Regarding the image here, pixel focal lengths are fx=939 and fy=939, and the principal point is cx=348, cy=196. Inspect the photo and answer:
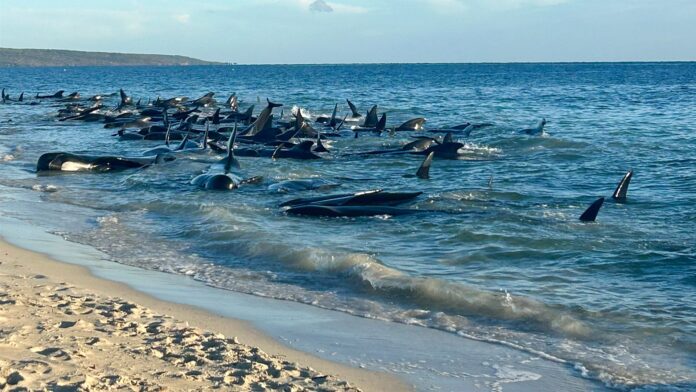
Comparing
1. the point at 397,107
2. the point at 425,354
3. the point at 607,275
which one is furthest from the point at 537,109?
the point at 425,354

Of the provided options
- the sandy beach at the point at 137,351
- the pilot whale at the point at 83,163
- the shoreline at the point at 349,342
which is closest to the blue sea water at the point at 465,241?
the shoreline at the point at 349,342

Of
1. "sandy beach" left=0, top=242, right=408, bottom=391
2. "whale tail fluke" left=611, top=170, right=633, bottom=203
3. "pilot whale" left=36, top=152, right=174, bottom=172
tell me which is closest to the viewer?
"sandy beach" left=0, top=242, right=408, bottom=391

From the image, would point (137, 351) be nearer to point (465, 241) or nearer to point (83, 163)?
point (465, 241)

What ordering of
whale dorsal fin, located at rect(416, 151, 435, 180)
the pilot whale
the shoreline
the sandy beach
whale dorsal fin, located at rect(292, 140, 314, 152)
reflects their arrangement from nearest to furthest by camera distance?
1. the sandy beach
2. the shoreline
3. whale dorsal fin, located at rect(416, 151, 435, 180)
4. the pilot whale
5. whale dorsal fin, located at rect(292, 140, 314, 152)

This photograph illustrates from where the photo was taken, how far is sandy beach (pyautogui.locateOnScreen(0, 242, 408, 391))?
5562mm

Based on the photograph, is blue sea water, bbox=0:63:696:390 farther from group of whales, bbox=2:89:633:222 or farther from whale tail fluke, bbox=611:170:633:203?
group of whales, bbox=2:89:633:222

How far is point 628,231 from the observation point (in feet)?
38.8

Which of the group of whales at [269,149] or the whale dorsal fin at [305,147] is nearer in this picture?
the group of whales at [269,149]

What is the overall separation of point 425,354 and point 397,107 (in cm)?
3685

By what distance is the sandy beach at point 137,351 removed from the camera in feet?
18.2

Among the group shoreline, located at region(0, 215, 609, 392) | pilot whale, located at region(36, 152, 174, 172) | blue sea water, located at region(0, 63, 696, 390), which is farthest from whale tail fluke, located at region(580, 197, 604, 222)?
pilot whale, located at region(36, 152, 174, 172)

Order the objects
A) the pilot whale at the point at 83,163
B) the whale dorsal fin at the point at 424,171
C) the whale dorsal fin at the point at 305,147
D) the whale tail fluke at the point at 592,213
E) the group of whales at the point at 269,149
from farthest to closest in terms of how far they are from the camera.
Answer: the whale dorsal fin at the point at 305,147
the pilot whale at the point at 83,163
the whale dorsal fin at the point at 424,171
the group of whales at the point at 269,149
the whale tail fluke at the point at 592,213

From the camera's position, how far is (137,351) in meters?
6.20

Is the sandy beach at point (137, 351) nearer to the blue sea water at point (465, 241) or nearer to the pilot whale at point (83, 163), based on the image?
the blue sea water at point (465, 241)
